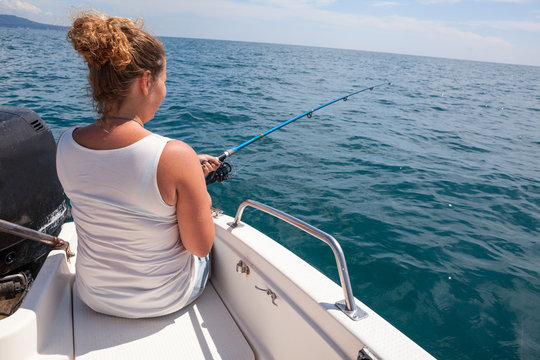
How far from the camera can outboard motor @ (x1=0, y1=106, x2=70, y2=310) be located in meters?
1.92

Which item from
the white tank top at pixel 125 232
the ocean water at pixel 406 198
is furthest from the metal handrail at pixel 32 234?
the ocean water at pixel 406 198

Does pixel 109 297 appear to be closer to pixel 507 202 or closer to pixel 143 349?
pixel 143 349

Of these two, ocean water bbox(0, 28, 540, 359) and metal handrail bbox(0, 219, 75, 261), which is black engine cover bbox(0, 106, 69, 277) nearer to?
metal handrail bbox(0, 219, 75, 261)

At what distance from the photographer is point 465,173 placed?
568 centimetres

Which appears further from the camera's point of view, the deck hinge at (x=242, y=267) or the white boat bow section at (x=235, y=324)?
the deck hinge at (x=242, y=267)

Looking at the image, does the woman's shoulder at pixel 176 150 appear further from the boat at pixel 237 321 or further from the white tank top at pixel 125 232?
the boat at pixel 237 321

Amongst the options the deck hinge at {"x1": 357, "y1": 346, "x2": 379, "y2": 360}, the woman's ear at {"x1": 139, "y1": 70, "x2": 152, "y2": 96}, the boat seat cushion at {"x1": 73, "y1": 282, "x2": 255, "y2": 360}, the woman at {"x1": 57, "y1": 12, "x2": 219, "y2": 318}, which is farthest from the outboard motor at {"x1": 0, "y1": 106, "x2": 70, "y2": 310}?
the deck hinge at {"x1": 357, "y1": 346, "x2": 379, "y2": 360}

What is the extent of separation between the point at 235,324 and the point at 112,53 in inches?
54.9

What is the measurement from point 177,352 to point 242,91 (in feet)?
40.4

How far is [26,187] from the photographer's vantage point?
2037mm

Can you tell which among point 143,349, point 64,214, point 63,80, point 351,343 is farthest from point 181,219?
point 63,80

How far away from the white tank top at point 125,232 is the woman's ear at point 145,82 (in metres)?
0.19

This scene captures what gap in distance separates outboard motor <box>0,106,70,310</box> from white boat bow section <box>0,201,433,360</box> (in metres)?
0.47

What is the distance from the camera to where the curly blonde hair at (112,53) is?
3.24 feet
